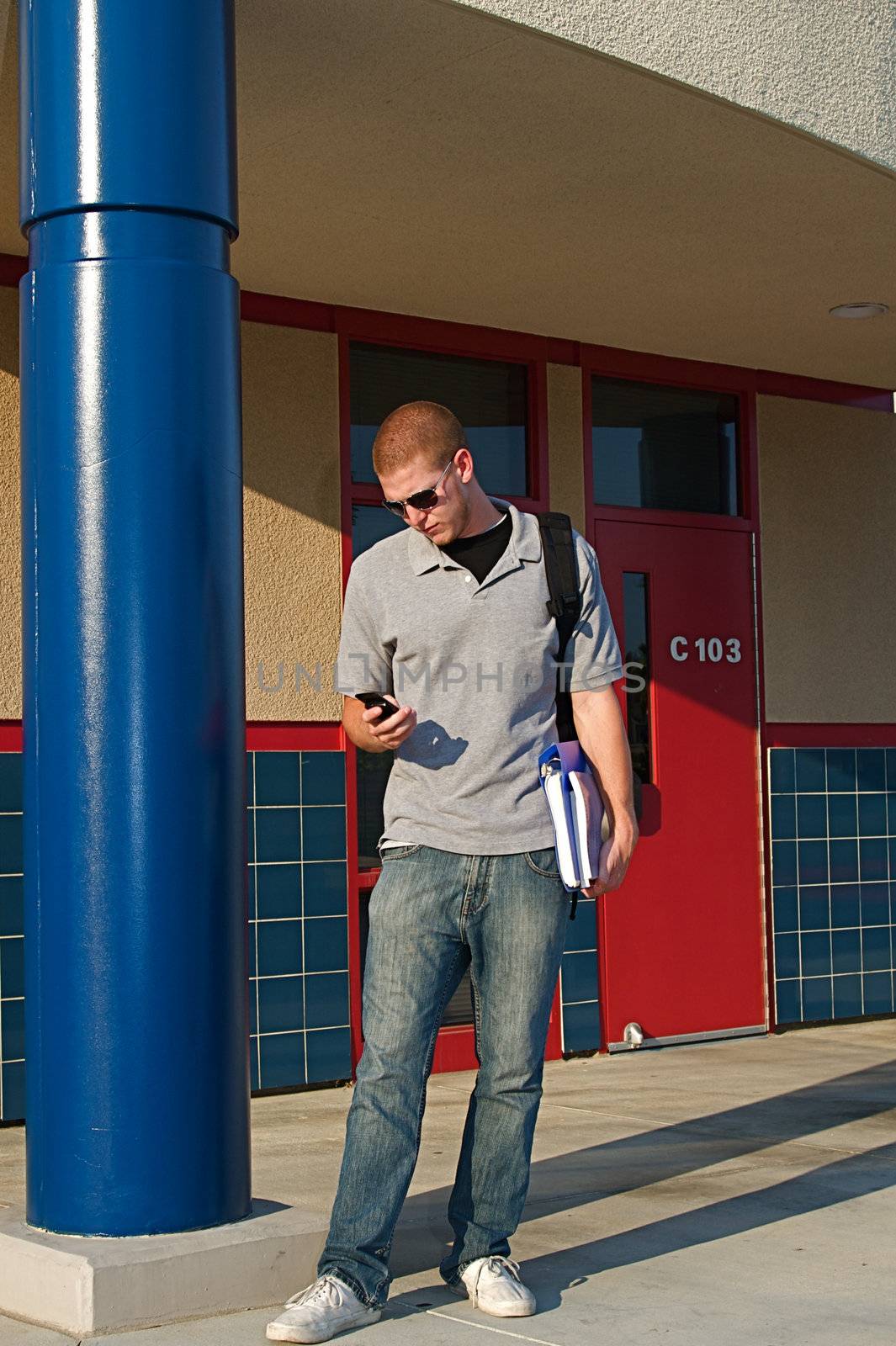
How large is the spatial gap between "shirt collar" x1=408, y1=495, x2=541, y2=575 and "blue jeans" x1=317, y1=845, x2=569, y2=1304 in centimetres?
60

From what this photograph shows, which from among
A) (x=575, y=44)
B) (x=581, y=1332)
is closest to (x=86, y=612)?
(x=581, y=1332)

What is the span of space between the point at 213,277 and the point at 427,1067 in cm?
170

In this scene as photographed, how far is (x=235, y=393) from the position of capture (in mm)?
3541

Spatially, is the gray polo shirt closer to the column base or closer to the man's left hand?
the man's left hand

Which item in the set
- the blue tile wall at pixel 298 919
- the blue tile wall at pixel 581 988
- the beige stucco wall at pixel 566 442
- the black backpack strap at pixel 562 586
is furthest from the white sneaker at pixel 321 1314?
the beige stucco wall at pixel 566 442

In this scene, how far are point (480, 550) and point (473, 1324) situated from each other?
5.17ft

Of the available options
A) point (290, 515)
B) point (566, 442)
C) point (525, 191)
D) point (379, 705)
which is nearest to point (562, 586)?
point (379, 705)

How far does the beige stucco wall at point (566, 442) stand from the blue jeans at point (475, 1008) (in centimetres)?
383

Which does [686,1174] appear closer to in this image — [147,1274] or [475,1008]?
[475,1008]

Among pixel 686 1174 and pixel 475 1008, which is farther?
pixel 686 1174

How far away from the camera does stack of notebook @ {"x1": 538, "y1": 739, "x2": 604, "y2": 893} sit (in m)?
3.37

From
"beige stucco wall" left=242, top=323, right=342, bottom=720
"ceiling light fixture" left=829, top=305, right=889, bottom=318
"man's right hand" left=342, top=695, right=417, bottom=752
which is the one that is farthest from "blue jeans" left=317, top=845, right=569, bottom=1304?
"ceiling light fixture" left=829, top=305, right=889, bottom=318

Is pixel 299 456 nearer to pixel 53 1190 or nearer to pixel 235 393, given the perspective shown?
pixel 235 393

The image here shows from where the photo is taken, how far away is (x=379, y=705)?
3.27m
